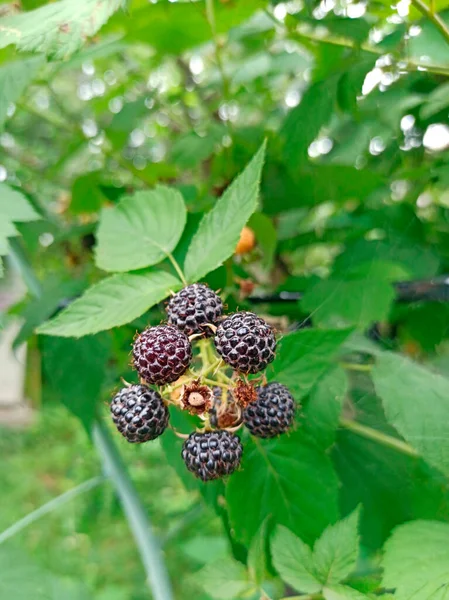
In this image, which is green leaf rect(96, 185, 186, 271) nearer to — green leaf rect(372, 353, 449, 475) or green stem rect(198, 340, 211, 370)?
green stem rect(198, 340, 211, 370)

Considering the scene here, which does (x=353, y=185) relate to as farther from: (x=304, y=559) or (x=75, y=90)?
(x=75, y=90)

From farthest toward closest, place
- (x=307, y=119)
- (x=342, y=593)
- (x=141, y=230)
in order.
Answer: (x=307, y=119) < (x=141, y=230) < (x=342, y=593)

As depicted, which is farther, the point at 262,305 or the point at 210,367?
the point at 262,305

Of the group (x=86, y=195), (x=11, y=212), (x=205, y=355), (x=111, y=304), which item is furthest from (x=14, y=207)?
(x=86, y=195)

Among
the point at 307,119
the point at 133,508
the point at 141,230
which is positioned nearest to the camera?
the point at 141,230

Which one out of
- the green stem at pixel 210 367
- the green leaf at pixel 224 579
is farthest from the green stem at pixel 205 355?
the green leaf at pixel 224 579

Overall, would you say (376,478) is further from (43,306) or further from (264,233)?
(43,306)

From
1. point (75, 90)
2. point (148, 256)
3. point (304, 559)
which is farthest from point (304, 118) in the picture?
point (75, 90)
